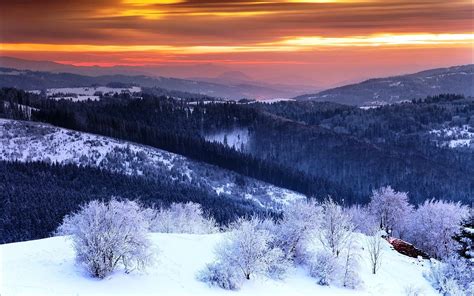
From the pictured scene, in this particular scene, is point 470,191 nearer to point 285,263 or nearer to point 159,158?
point 159,158

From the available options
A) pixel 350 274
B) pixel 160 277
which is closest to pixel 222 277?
pixel 160 277

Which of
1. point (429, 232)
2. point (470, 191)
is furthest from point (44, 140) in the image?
point (470, 191)

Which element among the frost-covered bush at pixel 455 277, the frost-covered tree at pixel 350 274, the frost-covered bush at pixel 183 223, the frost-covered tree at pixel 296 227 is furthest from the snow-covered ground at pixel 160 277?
the frost-covered bush at pixel 183 223

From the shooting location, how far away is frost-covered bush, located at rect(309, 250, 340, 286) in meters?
43.6

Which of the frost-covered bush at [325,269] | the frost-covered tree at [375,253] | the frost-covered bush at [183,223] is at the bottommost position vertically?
the frost-covered bush at [183,223]

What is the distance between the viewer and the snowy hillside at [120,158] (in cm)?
16262

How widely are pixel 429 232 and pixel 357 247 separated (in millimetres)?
35318

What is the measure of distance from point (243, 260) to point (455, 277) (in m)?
19.2

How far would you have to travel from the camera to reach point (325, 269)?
144ft

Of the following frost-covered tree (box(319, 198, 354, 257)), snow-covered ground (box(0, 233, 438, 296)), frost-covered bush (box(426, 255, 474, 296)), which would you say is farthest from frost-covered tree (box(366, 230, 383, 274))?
frost-covered bush (box(426, 255, 474, 296))

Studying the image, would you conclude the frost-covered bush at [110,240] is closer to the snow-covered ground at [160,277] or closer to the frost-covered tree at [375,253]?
the snow-covered ground at [160,277]

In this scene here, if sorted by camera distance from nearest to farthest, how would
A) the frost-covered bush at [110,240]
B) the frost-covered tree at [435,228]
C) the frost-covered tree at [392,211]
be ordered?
the frost-covered bush at [110,240]
the frost-covered tree at [435,228]
the frost-covered tree at [392,211]

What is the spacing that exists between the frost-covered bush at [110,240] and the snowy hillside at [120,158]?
122 m

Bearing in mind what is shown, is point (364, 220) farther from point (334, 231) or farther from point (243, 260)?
point (243, 260)
